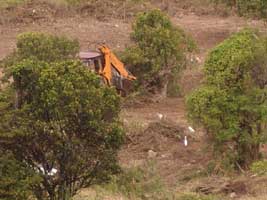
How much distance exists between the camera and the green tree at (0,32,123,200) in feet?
29.7

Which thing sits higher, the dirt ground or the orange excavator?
the orange excavator

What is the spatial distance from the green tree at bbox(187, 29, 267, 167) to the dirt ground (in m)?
0.81

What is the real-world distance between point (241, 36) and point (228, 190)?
3.08 metres

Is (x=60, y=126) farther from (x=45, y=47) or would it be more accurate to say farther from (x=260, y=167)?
(x=45, y=47)

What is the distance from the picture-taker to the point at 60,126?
Answer: 357 inches

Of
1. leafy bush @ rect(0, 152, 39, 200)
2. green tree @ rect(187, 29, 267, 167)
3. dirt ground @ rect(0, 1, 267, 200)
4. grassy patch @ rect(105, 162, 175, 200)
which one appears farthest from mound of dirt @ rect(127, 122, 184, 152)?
leafy bush @ rect(0, 152, 39, 200)

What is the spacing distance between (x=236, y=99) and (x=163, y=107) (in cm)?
637

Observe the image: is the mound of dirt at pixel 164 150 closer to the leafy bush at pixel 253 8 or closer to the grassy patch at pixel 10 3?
the leafy bush at pixel 253 8

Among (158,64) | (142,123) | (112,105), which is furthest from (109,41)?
(112,105)

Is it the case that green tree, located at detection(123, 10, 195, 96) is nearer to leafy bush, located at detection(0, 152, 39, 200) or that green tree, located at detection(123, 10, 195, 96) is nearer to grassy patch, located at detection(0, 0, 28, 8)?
grassy patch, located at detection(0, 0, 28, 8)

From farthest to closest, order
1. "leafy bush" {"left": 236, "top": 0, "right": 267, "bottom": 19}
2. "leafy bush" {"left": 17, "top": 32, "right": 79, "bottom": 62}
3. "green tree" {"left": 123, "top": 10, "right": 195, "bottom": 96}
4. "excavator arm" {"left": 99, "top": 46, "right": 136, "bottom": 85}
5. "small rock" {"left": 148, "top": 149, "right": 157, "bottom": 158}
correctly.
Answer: "leafy bush" {"left": 236, "top": 0, "right": 267, "bottom": 19} < "green tree" {"left": 123, "top": 10, "right": 195, "bottom": 96} < "excavator arm" {"left": 99, "top": 46, "right": 136, "bottom": 85} < "leafy bush" {"left": 17, "top": 32, "right": 79, "bottom": 62} < "small rock" {"left": 148, "top": 149, "right": 157, "bottom": 158}

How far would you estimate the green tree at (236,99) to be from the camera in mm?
13586

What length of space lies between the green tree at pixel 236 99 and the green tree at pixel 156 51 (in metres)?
5.78

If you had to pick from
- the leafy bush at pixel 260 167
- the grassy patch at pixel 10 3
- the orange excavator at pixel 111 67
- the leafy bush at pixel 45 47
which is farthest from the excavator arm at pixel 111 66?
the grassy patch at pixel 10 3
